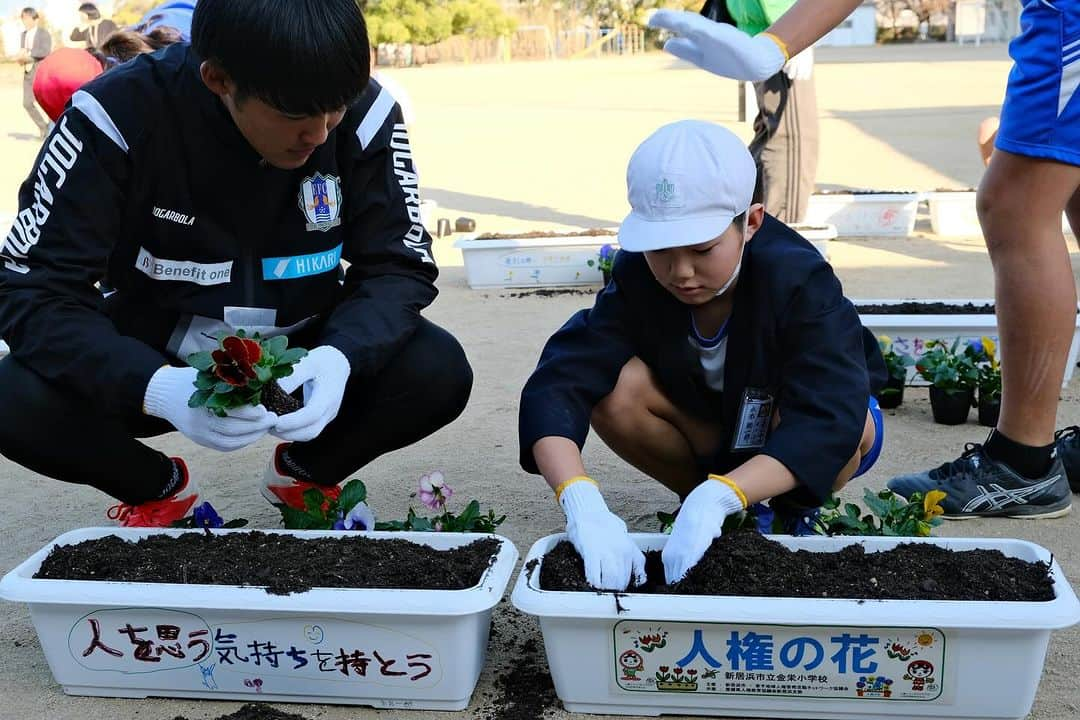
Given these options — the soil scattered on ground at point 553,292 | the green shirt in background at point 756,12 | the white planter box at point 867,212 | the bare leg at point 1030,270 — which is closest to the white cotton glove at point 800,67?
the green shirt in background at point 756,12

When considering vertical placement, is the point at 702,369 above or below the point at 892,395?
above

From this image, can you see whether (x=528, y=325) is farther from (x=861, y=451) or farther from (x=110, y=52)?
(x=861, y=451)

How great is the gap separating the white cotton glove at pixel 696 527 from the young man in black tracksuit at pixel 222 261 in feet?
2.30

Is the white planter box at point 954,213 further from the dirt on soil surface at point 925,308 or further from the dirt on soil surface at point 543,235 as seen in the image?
the dirt on soil surface at point 925,308

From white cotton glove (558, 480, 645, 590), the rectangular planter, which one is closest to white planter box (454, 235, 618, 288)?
the rectangular planter

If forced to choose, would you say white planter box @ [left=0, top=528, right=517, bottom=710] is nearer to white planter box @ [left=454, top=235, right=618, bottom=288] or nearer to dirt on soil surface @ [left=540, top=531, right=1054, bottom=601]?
dirt on soil surface @ [left=540, top=531, right=1054, bottom=601]

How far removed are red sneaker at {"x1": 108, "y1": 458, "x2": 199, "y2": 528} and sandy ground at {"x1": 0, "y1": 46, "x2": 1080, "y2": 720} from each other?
24 cm

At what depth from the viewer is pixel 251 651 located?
2.00 meters

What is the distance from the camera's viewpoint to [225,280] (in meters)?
2.48

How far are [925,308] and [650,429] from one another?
2.05 metres

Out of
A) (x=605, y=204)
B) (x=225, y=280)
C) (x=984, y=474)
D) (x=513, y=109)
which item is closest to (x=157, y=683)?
(x=225, y=280)

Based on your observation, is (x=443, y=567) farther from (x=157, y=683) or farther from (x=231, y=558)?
(x=157, y=683)

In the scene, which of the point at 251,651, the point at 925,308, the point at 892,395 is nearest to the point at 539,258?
the point at 925,308

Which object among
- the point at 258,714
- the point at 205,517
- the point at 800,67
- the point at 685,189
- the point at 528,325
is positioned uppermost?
the point at 685,189
